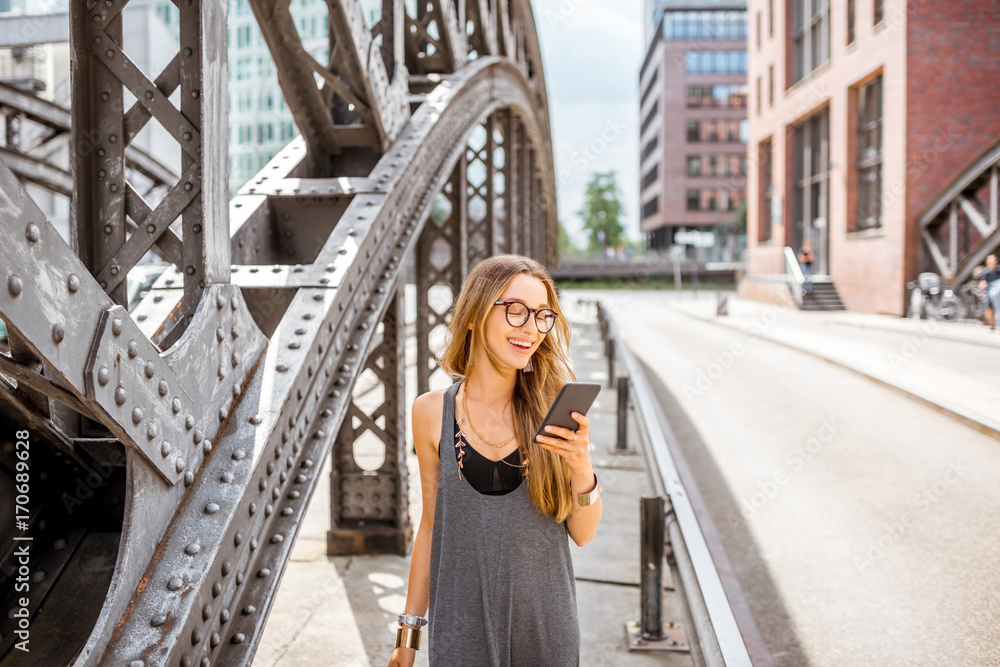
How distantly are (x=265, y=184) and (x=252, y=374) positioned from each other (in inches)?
68.0

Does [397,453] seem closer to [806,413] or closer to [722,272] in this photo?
[806,413]

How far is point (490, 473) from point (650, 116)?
95.0 metres

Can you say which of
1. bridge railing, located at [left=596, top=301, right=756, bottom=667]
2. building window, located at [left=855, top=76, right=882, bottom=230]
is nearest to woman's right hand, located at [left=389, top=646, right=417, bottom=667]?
bridge railing, located at [left=596, top=301, right=756, bottom=667]

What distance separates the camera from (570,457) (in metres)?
1.98

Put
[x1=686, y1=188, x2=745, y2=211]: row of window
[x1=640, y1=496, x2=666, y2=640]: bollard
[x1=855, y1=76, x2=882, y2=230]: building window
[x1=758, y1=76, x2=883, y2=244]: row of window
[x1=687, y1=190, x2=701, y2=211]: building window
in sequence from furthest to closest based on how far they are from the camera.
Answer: [x1=687, y1=190, x2=701, y2=211]: building window < [x1=686, y1=188, x2=745, y2=211]: row of window < [x1=758, y1=76, x2=883, y2=244]: row of window < [x1=855, y1=76, x2=882, y2=230]: building window < [x1=640, y1=496, x2=666, y2=640]: bollard

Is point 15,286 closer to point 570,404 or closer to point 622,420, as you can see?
point 570,404

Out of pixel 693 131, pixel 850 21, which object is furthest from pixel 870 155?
pixel 693 131

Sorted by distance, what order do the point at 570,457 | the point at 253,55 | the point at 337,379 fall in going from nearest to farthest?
1. the point at 570,457
2. the point at 337,379
3. the point at 253,55

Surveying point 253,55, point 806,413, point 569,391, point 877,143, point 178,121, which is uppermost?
point 253,55

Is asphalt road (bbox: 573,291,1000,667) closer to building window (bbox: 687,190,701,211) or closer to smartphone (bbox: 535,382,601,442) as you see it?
smartphone (bbox: 535,382,601,442)

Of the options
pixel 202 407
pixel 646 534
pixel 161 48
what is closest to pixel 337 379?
pixel 202 407

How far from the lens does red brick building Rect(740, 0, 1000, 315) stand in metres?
22.8

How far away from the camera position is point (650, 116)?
301 feet

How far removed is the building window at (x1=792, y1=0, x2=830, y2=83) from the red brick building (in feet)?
0.15
